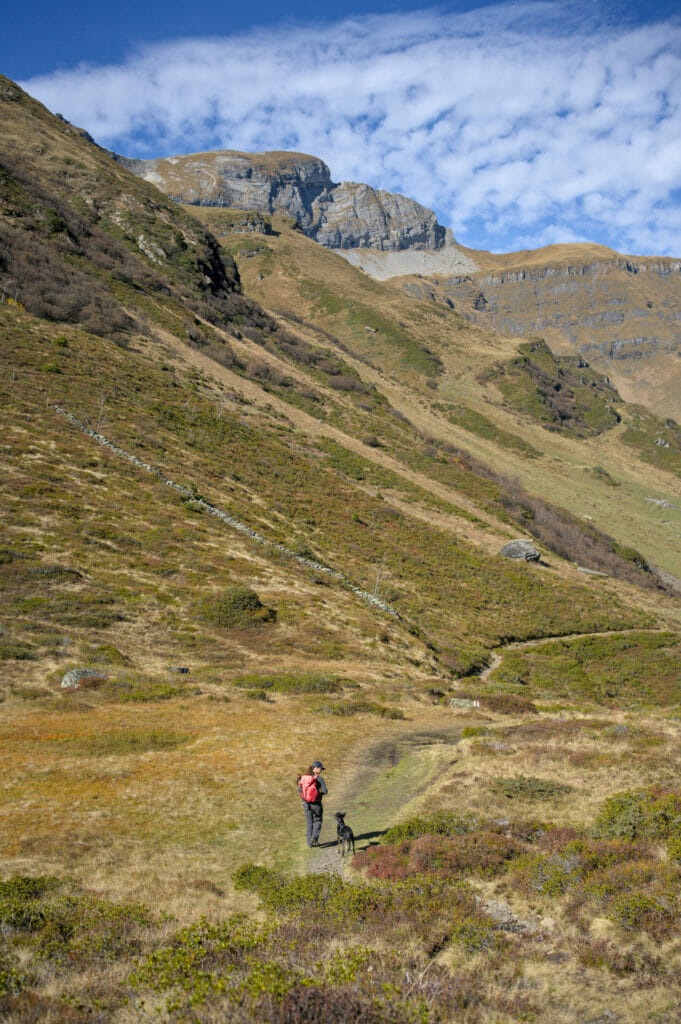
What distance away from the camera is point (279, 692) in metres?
25.5

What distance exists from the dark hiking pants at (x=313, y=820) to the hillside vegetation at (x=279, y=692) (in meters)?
0.48

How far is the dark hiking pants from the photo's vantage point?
42.1 feet

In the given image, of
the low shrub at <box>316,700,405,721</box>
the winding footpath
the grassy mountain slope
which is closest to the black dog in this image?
the low shrub at <box>316,700,405,721</box>

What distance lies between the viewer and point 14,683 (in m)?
20.4

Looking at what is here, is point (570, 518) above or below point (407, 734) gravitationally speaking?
above

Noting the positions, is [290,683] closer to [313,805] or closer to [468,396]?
[313,805]

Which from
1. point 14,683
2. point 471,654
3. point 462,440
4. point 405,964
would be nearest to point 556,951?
point 405,964

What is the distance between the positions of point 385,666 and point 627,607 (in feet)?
118

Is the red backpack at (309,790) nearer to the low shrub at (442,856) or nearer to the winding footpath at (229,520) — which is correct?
the low shrub at (442,856)

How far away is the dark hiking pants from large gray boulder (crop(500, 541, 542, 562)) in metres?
52.9

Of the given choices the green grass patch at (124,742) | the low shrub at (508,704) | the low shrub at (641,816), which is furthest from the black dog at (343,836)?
the low shrub at (508,704)

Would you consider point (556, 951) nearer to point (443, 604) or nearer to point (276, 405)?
point (443, 604)

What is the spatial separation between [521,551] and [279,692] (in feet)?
143

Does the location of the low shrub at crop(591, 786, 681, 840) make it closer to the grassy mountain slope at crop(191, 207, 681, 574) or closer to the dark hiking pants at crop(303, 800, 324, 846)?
the dark hiking pants at crop(303, 800, 324, 846)
